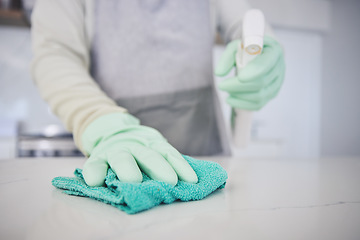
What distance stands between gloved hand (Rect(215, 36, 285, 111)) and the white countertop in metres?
Answer: 0.26

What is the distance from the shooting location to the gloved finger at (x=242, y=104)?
0.67m

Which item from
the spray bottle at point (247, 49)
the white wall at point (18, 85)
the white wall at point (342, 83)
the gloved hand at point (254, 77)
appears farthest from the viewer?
the white wall at point (342, 83)

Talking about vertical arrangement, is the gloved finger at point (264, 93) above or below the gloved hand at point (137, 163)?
above

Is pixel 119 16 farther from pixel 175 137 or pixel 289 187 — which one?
pixel 289 187

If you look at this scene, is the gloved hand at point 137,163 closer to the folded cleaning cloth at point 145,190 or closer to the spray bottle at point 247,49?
the folded cleaning cloth at point 145,190

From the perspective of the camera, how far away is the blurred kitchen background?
7.70ft

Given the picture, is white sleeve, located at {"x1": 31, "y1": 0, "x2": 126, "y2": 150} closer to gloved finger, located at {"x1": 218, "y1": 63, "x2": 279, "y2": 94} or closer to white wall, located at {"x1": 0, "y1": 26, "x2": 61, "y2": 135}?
gloved finger, located at {"x1": 218, "y1": 63, "x2": 279, "y2": 94}

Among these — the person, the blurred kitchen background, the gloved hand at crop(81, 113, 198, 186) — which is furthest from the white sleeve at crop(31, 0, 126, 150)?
the blurred kitchen background

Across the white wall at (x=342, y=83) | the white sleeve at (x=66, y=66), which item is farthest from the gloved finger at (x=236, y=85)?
the white wall at (x=342, y=83)

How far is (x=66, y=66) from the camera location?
2.42ft

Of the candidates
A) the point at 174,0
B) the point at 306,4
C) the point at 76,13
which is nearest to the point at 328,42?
the point at 306,4

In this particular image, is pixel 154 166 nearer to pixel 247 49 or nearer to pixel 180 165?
pixel 180 165

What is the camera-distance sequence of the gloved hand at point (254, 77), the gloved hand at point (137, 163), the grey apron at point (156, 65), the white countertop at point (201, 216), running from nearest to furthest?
the white countertop at point (201, 216) → the gloved hand at point (137, 163) → the gloved hand at point (254, 77) → the grey apron at point (156, 65)

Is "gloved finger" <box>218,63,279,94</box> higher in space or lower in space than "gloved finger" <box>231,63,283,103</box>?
higher
